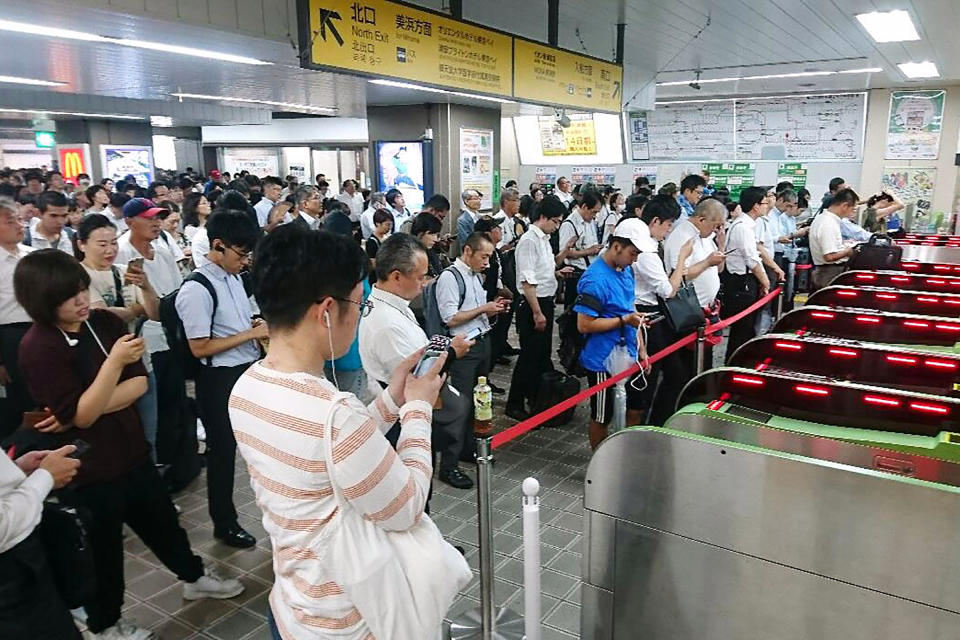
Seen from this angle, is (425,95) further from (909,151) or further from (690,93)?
(909,151)

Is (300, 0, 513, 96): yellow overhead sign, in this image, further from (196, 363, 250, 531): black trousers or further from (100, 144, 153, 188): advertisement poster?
(100, 144, 153, 188): advertisement poster

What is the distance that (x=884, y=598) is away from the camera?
2166mm

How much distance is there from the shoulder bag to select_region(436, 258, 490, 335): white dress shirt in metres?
2.93

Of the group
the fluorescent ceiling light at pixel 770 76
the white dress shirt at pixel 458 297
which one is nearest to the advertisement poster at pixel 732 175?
the fluorescent ceiling light at pixel 770 76

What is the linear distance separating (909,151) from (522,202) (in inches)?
318

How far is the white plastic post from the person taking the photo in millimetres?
2578

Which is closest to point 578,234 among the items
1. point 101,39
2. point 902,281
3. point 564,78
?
point 564,78

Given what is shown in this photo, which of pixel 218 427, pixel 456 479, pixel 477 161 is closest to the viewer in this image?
pixel 218 427

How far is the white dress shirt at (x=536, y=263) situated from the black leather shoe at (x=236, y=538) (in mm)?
2909

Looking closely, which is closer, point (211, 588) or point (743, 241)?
point (211, 588)

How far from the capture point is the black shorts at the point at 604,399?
4527 mm

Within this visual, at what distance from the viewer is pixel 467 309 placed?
460cm

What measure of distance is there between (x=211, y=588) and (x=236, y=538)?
505 millimetres

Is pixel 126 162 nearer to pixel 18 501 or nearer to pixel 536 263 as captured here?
pixel 536 263
